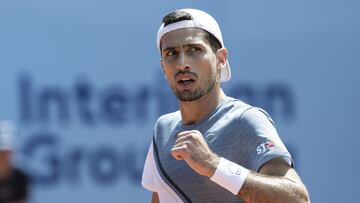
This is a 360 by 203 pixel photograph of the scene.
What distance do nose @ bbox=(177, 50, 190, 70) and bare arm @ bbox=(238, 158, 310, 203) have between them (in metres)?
0.43

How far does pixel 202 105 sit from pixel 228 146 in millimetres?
213

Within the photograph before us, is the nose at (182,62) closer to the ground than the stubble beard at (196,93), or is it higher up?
higher up

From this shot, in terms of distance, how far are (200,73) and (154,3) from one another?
247cm

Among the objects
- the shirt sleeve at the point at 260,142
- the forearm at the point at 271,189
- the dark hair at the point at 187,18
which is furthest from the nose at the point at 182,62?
the forearm at the point at 271,189

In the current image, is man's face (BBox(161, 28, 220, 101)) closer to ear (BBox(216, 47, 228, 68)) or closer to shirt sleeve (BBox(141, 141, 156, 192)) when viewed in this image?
ear (BBox(216, 47, 228, 68))

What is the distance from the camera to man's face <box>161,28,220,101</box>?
299 cm

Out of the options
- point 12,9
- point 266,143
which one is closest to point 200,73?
point 266,143

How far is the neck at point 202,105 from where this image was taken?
3.02 metres

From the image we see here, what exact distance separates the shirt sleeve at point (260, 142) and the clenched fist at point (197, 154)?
12 cm

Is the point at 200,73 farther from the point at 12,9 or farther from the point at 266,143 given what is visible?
the point at 12,9

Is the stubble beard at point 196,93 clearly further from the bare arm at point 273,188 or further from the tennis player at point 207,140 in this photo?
the bare arm at point 273,188

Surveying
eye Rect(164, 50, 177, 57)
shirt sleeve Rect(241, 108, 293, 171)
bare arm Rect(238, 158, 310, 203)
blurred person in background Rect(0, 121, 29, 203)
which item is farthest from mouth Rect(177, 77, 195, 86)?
blurred person in background Rect(0, 121, 29, 203)

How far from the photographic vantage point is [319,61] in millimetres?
5840

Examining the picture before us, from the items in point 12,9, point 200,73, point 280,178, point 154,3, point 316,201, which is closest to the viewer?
point 280,178
